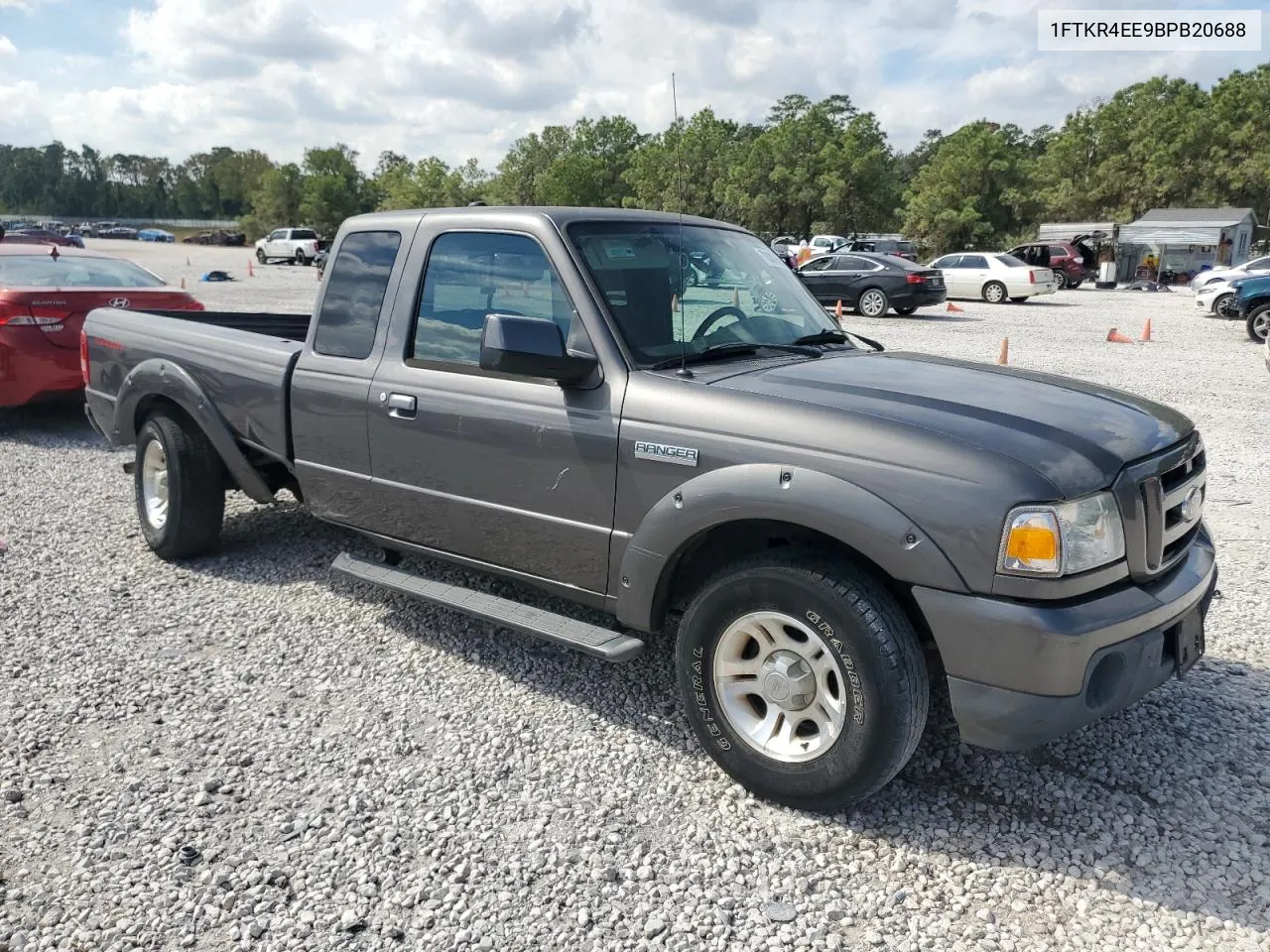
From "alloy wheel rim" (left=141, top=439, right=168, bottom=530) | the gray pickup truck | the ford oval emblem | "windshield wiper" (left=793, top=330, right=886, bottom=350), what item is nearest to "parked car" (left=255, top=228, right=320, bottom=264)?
"alloy wheel rim" (left=141, top=439, right=168, bottom=530)

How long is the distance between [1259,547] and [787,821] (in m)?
4.35

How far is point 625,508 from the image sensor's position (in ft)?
11.3

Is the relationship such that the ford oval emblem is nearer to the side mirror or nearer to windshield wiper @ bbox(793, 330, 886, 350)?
windshield wiper @ bbox(793, 330, 886, 350)

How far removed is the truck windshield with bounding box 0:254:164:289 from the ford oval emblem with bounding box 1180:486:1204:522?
8.76m

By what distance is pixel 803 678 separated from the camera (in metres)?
3.12

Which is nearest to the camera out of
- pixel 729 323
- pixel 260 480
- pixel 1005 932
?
pixel 1005 932

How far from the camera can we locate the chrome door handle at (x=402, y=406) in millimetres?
4031

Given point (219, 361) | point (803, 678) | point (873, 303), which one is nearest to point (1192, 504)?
point (803, 678)

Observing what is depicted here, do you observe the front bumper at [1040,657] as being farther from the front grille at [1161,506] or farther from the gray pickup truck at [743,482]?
the front grille at [1161,506]

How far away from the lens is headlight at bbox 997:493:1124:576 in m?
2.68

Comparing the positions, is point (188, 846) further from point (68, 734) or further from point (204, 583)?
point (204, 583)

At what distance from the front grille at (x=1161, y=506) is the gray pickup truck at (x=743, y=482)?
0.5 inches

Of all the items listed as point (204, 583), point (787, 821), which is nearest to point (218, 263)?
point (204, 583)

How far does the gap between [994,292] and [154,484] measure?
26061 mm
